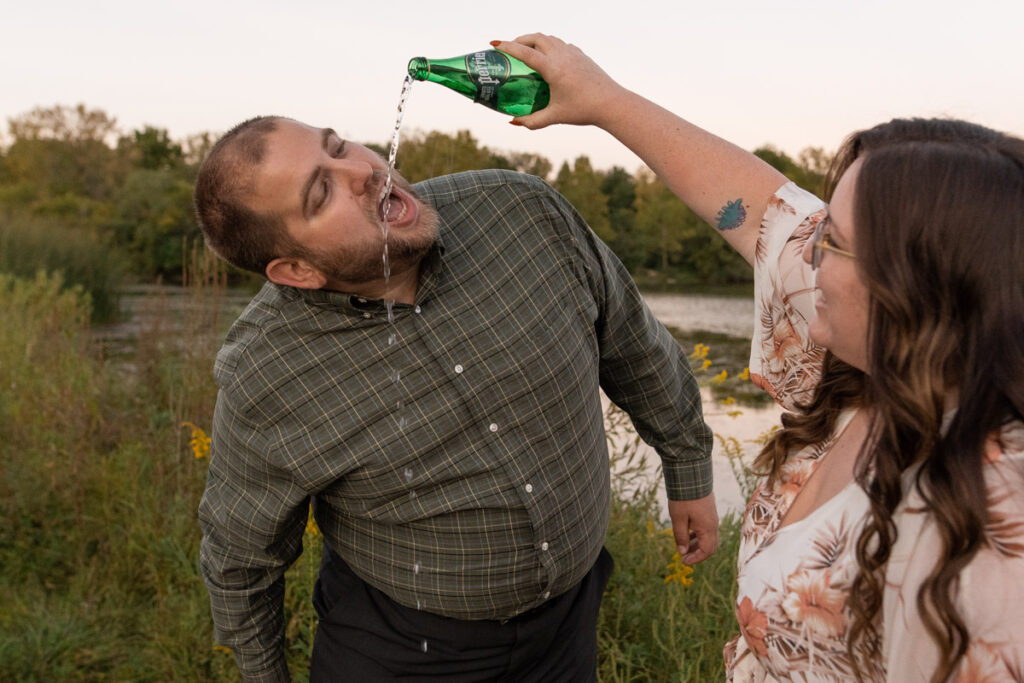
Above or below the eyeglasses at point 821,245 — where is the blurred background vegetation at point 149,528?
below

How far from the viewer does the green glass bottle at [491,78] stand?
1819 mm

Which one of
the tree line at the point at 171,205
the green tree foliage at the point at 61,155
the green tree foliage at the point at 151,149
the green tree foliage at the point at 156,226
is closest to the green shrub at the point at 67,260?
the tree line at the point at 171,205

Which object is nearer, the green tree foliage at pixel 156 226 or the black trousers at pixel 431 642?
the black trousers at pixel 431 642

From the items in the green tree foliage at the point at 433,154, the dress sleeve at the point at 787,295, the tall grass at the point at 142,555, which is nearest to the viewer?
the dress sleeve at the point at 787,295

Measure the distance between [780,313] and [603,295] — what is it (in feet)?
2.17

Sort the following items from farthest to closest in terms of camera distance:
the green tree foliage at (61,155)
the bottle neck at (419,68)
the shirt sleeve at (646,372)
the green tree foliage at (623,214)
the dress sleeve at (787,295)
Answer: the green tree foliage at (61,155), the green tree foliage at (623,214), the shirt sleeve at (646,372), the bottle neck at (419,68), the dress sleeve at (787,295)

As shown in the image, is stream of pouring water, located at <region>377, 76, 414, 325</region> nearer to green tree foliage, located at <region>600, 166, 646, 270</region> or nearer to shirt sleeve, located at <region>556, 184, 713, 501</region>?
shirt sleeve, located at <region>556, 184, 713, 501</region>

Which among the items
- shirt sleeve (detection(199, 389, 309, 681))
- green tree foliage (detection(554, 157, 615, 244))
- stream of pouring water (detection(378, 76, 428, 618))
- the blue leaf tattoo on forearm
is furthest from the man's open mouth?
green tree foliage (detection(554, 157, 615, 244))

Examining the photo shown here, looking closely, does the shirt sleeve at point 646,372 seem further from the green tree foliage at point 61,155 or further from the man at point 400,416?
the green tree foliage at point 61,155

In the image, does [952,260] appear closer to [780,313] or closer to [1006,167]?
[1006,167]

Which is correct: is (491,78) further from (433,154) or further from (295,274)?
(433,154)

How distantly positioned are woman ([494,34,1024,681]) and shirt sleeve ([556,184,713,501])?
2.84ft

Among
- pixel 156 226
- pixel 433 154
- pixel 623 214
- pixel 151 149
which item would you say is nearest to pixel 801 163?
pixel 623 214

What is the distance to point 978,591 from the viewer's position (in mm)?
943
